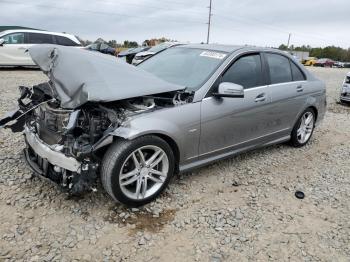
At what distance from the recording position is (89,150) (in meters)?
2.90

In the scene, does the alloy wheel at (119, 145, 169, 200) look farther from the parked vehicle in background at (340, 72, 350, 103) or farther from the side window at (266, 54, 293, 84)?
the parked vehicle in background at (340, 72, 350, 103)

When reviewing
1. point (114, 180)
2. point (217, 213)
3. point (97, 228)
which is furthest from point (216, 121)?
point (97, 228)

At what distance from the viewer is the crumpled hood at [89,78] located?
10.2 ft

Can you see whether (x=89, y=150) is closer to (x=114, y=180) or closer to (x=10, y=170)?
(x=114, y=180)

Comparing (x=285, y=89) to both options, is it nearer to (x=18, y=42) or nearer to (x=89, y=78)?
(x=89, y=78)

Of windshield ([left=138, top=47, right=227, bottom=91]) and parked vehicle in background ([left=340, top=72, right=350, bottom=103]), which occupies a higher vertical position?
windshield ([left=138, top=47, right=227, bottom=91])

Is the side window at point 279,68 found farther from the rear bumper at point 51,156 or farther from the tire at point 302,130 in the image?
the rear bumper at point 51,156

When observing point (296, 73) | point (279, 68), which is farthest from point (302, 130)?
point (279, 68)

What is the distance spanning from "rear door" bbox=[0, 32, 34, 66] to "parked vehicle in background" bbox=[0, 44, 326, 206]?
37.1 ft

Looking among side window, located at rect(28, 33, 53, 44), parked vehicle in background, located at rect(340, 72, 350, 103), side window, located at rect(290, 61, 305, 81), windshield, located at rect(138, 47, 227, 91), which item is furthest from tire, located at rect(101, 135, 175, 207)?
side window, located at rect(28, 33, 53, 44)

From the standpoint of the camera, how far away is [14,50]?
1402cm

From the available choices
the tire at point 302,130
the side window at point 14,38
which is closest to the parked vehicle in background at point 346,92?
the tire at point 302,130

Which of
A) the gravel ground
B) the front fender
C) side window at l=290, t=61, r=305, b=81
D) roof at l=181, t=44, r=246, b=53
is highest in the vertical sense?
roof at l=181, t=44, r=246, b=53

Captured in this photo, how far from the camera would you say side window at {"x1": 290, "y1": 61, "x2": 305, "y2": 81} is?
511cm
